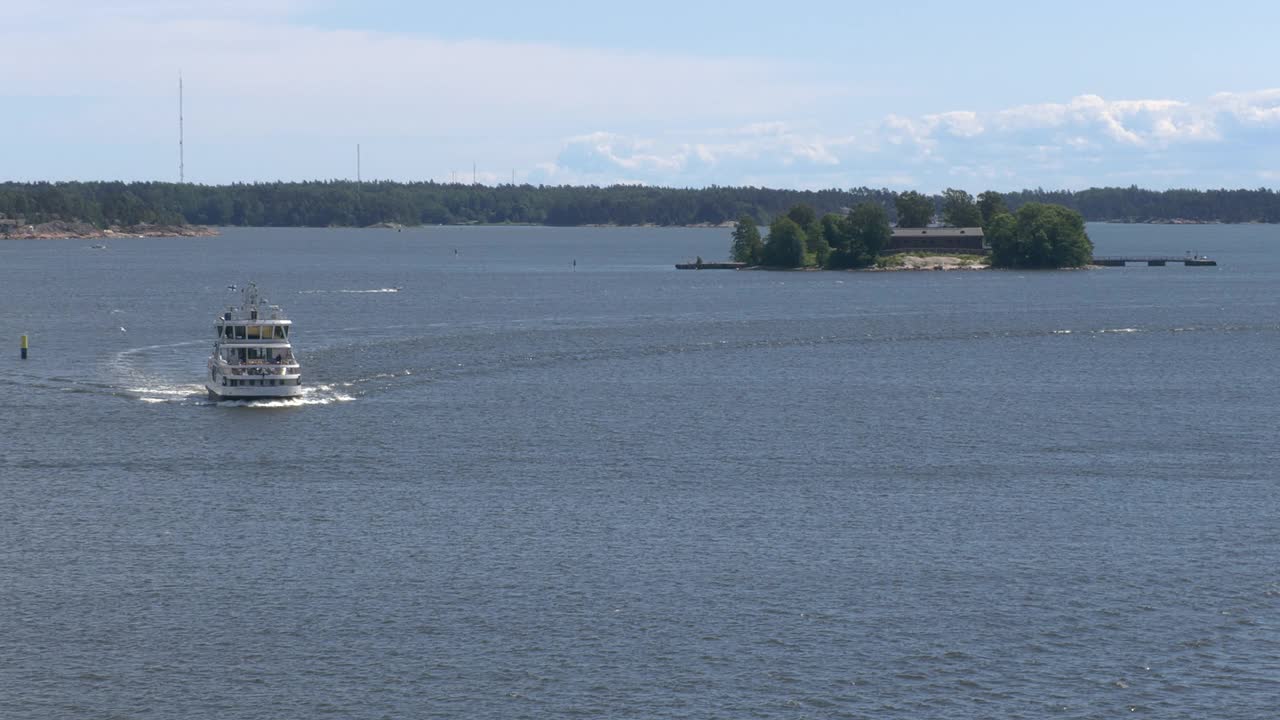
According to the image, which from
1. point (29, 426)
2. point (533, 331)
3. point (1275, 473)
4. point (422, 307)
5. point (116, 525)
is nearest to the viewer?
point (116, 525)

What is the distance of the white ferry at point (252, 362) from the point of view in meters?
107

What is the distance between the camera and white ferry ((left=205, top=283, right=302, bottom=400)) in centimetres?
10688

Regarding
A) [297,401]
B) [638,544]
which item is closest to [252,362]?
[297,401]

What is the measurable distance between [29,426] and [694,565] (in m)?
49.3

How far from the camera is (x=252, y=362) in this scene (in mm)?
110562

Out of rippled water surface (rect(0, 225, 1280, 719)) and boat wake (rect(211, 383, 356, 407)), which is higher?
boat wake (rect(211, 383, 356, 407))

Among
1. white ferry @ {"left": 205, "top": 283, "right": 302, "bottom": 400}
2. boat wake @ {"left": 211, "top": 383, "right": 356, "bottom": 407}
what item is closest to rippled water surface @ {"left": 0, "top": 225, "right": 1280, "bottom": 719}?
boat wake @ {"left": 211, "top": 383, "right": 356, "bottom": 407}

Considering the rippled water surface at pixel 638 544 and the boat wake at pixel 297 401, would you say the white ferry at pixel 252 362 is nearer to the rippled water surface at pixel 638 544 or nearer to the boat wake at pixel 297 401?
the boat wake at pixel 297 401

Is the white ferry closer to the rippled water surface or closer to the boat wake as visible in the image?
the boat wake

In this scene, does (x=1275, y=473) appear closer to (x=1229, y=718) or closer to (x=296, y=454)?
(x=1229, y=718)

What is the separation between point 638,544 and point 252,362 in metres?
50.2

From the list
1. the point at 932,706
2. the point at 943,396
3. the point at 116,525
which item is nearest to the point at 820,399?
the point at 943,396

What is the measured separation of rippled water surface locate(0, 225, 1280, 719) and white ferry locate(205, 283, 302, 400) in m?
2.07

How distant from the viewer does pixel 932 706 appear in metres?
49.9
